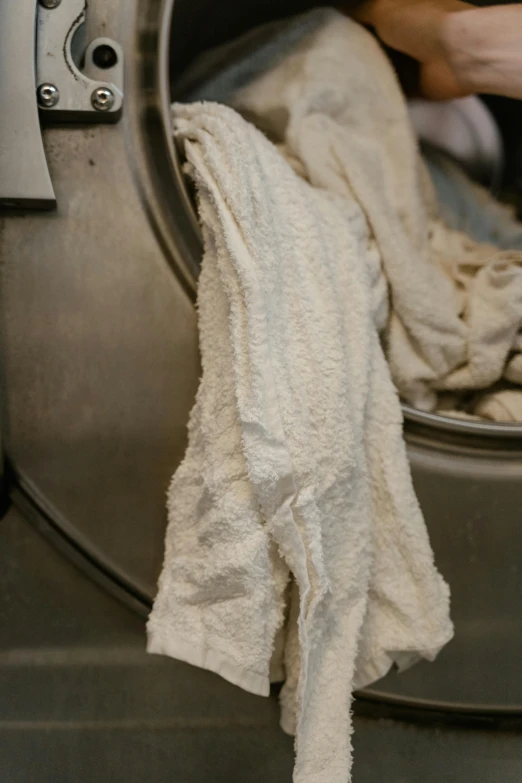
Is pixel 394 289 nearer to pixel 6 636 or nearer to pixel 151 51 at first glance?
pixel 151 51

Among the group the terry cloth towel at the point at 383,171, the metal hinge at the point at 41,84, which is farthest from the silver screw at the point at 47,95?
the terry cloth towel at the point at 383,171

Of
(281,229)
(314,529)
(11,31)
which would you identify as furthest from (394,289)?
(11,31)

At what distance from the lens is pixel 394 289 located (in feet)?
1.76

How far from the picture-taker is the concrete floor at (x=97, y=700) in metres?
0.46

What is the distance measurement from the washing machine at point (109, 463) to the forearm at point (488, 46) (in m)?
0.30

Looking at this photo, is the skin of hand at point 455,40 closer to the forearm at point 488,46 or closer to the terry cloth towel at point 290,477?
the forearm at point 488,46

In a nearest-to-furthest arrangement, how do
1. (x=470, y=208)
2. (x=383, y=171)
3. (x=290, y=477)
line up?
(x=290, y=477), (x=383, y=171), (x=470, y=208)

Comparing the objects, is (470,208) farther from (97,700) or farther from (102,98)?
(97,700)

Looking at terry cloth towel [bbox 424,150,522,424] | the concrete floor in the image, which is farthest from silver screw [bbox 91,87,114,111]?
terry cloth towel [bbox 424,150,522,424]

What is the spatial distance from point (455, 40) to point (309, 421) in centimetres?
43

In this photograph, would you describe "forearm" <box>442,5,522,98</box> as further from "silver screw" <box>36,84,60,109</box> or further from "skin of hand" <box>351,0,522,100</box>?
"silver screw" <box>36,84,60,109</box>

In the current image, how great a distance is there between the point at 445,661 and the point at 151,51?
1.67 feet

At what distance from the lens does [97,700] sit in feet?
1.52

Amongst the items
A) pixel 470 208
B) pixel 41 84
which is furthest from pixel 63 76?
pixel 470 208
